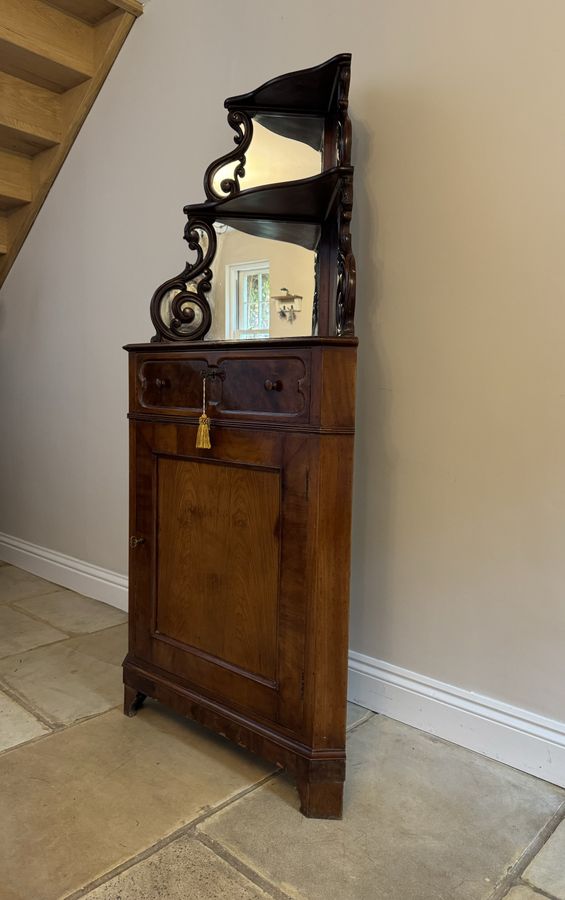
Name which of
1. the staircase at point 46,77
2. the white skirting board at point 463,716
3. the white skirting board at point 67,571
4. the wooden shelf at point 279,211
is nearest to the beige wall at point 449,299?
the white skirting board at point 463,716

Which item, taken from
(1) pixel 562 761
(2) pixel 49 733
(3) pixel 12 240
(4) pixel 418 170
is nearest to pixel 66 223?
(3) pixel 12 240

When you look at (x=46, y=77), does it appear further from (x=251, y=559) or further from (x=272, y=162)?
(x=251, y=559)

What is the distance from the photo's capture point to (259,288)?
179 cm

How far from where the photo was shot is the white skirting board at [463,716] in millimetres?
1471

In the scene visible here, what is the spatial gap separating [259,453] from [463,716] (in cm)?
90

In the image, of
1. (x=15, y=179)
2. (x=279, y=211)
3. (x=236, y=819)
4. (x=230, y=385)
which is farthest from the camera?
(x=15, y=179)

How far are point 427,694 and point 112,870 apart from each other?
904 millimetres

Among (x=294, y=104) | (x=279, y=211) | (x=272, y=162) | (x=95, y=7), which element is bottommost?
(x=279, y=211)

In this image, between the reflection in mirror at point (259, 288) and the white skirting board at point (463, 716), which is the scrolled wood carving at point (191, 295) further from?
the white skirting board at point (463, 716)

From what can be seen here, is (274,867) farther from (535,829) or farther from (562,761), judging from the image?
(562,761)

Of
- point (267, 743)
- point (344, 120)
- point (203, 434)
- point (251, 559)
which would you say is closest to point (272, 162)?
point (344, 120)

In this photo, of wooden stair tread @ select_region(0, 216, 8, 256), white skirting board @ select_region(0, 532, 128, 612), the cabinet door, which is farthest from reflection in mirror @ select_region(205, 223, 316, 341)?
wooden stair tread @ select_region(0, 216, 8, 256)

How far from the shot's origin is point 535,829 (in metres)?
1.29

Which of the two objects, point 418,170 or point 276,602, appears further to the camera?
point 418,170
